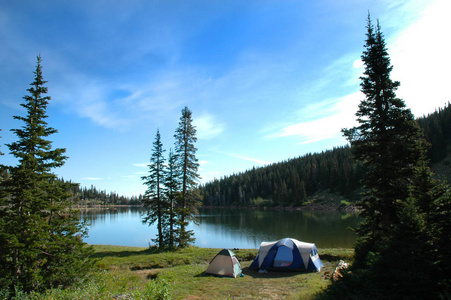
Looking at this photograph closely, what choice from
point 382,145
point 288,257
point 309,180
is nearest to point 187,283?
point 288,257

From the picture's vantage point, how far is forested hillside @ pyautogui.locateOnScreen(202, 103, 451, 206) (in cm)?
9644

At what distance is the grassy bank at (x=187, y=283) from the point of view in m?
9.02

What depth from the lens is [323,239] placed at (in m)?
34.4

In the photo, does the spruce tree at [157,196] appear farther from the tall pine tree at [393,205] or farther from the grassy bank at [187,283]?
the tall pine tree at [393,205]

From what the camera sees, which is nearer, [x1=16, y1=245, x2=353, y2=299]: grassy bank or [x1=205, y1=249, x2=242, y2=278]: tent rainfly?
[x1=16, y1=245, x2=353, y2=299]: grassy bank

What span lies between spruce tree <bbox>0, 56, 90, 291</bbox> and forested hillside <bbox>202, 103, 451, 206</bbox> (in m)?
73.7

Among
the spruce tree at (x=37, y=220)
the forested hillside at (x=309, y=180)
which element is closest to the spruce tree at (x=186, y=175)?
the spruce tree at (x=37, y=220)

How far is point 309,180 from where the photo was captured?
131 metres

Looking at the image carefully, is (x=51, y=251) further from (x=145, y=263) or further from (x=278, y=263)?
(x=278, y=263)

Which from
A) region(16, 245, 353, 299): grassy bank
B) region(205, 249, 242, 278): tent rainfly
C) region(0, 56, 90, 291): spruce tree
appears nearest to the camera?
region(16, 245, 353, 299): grassy bank

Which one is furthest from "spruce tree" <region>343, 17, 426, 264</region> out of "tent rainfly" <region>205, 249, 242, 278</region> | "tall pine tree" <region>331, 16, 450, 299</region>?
"tent rainfly" <region>205, 249, 242, 278</region>

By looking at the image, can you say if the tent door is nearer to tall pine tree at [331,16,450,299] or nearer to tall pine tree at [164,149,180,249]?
tall pine tree at [331,16,450,299]

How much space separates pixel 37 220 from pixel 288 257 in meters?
15.5

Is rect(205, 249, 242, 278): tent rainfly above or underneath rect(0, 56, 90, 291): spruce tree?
underneath
